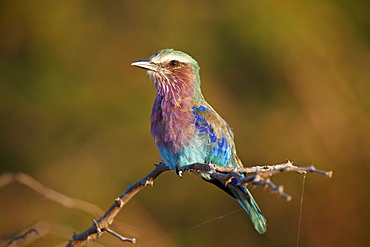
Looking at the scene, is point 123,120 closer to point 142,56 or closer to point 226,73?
point 142,56

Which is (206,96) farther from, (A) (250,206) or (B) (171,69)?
(A) (250,206)

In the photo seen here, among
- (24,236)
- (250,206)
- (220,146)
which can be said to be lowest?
(24,236)

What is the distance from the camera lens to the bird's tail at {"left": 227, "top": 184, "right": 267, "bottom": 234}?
3820 mm

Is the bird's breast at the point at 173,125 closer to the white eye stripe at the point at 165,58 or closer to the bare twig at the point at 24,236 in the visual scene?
the white eye stripe at the point at 165,58

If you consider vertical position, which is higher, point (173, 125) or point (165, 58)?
point (165, 58)

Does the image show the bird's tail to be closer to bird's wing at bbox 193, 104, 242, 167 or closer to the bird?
the bird

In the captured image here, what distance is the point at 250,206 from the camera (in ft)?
12.7

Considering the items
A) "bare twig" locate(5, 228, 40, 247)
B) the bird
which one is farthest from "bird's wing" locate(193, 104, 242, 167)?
"bare twig" locate(5, 228, 40, 247)

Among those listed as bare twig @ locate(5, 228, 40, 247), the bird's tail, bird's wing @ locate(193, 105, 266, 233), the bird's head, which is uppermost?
the bird's head

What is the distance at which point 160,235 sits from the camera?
19.3 ft

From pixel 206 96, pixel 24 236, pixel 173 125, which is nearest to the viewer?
pixel 24 236

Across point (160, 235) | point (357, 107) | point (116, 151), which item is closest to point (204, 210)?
point (160, 235)

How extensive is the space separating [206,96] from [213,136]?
267cm

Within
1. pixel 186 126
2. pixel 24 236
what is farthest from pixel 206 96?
pixel 24 236
